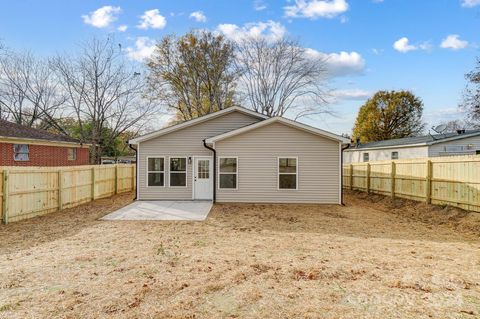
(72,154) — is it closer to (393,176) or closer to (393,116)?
(393,176)

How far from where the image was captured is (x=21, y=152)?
57.7 feet

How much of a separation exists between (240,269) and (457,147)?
21.9m

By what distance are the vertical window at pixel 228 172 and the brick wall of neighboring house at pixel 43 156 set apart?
11510 mm

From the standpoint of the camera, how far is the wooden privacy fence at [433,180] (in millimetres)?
9531

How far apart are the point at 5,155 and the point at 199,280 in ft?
54.6

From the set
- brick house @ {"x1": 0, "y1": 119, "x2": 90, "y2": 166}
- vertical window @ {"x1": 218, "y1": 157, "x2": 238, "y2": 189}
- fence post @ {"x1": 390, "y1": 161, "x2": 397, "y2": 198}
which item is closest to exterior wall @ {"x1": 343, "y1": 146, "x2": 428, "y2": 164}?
fence post @ {"x1": 390, "y1": 161, "x2": 397, "y2": 198}

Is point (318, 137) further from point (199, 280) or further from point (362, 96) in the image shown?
point (362, 96)

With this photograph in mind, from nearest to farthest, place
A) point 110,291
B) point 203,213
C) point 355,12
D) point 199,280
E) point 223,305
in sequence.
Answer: point 223,305
point 110,291
point 199,280
point 203,213
point 355,12

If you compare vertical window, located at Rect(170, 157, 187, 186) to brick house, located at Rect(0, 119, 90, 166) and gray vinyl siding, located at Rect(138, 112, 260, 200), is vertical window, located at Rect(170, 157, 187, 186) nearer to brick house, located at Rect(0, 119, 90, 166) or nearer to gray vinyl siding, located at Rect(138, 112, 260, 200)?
gray vinyl siding, located at Rect(138, 112, 260, 200)

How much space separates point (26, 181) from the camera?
9547 millimetres

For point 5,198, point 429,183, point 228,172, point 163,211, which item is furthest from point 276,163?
point 5,198

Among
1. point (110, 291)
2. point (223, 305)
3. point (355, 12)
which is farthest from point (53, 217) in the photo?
point (355, 12)

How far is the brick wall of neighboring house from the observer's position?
16453 millimetres

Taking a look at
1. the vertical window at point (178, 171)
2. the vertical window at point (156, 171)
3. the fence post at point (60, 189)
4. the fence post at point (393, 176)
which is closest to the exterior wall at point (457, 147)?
the fence post at point (393, 176)
